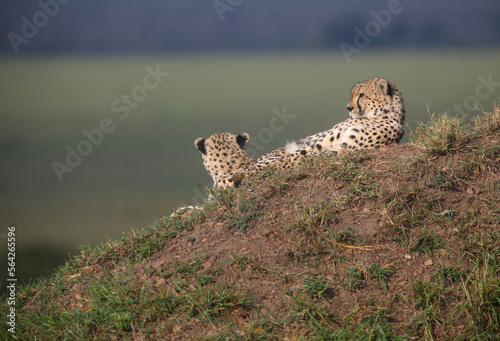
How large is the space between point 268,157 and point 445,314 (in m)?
3.71

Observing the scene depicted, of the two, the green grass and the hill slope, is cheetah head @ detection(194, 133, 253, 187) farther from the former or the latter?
the green grass

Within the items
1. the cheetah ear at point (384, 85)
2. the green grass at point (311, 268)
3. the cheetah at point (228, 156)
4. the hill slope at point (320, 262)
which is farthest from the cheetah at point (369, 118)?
the green grass at point (311, 268)

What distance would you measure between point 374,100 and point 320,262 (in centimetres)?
330

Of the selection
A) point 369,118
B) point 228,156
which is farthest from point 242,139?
point 369,118

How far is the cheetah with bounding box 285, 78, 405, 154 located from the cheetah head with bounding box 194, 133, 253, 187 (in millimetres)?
777

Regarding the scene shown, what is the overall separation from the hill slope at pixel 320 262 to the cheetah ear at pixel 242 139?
154 cm

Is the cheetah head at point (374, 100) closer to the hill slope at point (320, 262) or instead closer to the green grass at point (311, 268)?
the hill slope at point (320, 262)

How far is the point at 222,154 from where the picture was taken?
797 cm

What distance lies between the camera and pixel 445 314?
4684mm

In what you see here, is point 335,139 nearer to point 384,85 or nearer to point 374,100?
point 374,100

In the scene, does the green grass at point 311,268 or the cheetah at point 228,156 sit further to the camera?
the cheetah at point 228,156

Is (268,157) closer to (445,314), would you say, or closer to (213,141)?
(213,141)

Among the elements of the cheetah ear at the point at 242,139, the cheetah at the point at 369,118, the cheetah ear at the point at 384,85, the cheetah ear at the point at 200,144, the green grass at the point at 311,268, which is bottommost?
the green grass at the point at 311,268

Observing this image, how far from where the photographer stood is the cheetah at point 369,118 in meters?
7.37
